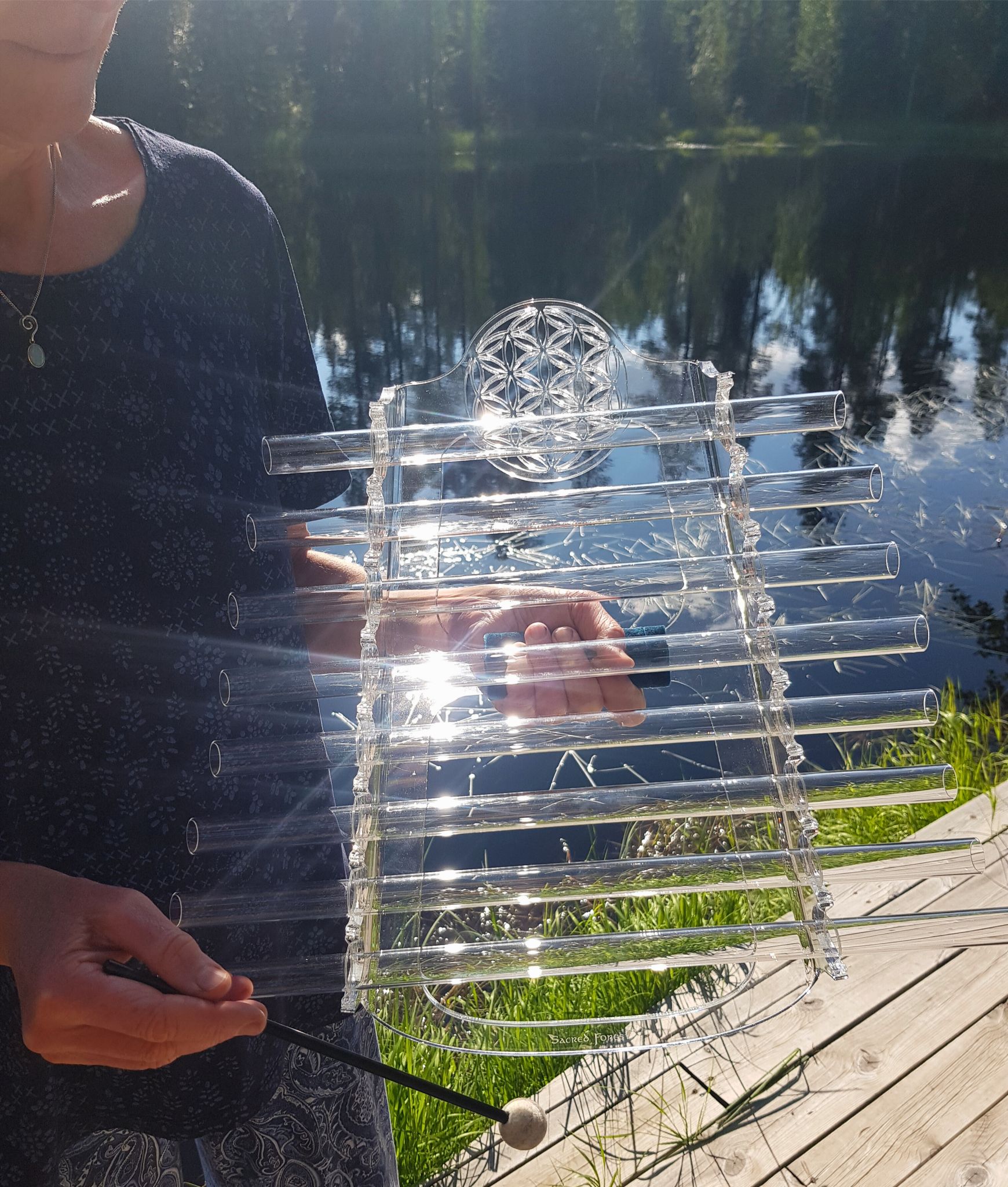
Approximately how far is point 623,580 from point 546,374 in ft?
0.72

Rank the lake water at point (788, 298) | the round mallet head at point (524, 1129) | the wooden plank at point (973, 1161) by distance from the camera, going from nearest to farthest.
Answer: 1. the round mallet head at point (524, 1129)
2. the wooden plank at point (973, 1161)
3. the lake water at point (788, 298)

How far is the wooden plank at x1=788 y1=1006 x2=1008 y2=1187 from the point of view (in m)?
1.33

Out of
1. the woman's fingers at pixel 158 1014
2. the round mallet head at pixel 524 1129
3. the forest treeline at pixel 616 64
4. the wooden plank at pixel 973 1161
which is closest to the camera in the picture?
the woman's fingers at pixel 158 1014

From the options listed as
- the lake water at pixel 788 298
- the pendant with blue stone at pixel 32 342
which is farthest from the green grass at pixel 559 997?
the lake water at pixel 788 298

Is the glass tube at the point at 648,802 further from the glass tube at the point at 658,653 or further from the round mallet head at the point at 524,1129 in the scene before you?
the round mallet head at the point at 524,1129

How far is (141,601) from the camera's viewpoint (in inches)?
29.7

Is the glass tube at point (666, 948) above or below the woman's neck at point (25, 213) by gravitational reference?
below

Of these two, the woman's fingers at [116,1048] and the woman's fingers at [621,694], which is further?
the woman's fingers at [621,694]

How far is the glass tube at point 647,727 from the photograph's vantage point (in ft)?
2.13

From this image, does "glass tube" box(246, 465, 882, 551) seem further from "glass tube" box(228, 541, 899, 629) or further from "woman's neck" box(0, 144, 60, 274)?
"woman's neck" box(0, 144, 60, 274)

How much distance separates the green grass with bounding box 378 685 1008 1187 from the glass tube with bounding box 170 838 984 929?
0.98 feet

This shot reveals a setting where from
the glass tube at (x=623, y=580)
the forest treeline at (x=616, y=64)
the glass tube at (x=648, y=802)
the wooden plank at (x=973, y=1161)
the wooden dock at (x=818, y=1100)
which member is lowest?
the wooden plank at (x=973, y=1161)

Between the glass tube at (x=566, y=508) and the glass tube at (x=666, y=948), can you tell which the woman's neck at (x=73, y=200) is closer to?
the glass tube at (x=566, y=508)

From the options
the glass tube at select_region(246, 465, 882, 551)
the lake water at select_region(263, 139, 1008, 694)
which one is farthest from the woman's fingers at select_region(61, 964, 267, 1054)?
the lake water at select_region(263, 139, 1008, 694)
